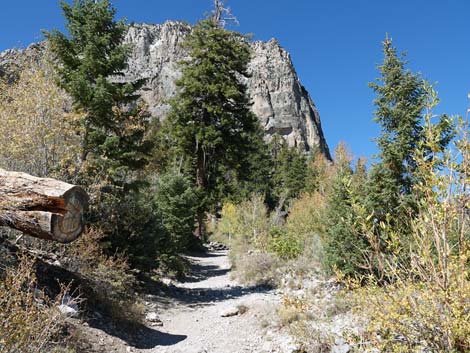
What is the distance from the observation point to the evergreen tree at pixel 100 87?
9164mm

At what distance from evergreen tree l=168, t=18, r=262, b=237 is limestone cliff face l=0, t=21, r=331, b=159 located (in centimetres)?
6016

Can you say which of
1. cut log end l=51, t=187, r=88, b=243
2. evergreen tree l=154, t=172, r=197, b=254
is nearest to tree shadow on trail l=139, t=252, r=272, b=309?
evergreen tree l=154, t=172, r=197, b=254

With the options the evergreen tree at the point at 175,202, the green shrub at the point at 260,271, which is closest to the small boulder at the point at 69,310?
the green shrub at the point at 260,271

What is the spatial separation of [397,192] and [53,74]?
34.0ft

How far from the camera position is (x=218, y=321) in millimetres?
8234

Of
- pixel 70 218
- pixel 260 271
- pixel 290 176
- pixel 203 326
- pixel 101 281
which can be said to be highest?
pixel 290 176

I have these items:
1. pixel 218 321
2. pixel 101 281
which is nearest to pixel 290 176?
pixel 218 321

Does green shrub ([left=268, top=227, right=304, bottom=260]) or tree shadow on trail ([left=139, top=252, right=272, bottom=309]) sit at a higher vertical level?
green shrub ([left=268, top=227, right=304, bottom=260])

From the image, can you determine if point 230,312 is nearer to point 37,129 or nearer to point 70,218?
point 70,218

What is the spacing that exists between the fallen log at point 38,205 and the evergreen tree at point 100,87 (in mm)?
2842

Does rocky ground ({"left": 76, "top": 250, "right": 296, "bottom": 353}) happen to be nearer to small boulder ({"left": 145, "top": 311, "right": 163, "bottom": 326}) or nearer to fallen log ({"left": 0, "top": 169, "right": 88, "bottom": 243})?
small boulder ({"left": 145, "top": 311, "right": 163, "bottom": 326})

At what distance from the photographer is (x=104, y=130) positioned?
391 inches

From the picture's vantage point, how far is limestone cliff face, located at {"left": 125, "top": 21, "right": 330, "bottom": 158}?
277ft

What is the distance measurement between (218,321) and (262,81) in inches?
3331
